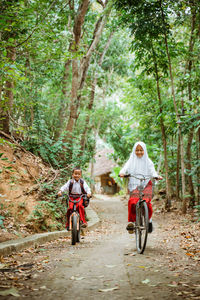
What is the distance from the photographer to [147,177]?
5.79 metres

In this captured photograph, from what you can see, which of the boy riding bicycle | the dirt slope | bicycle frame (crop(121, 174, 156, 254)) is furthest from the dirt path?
the boy riding bicycle

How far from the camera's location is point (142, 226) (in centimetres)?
541

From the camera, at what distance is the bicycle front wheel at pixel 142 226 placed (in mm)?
5090

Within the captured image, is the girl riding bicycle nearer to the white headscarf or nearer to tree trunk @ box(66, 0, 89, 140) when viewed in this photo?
the white headscarf

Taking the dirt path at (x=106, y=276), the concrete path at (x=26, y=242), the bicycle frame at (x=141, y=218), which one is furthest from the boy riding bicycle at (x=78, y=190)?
the dirt path at (x=106, y=276)

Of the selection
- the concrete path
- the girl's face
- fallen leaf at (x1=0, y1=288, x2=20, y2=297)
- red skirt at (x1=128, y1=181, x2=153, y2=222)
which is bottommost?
the concrete path

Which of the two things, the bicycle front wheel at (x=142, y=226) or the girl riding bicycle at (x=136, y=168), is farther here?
the girl riding bicycle at (x=136, y=168)

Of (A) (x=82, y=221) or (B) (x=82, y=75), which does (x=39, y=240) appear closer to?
(A) (x=82, y=221)

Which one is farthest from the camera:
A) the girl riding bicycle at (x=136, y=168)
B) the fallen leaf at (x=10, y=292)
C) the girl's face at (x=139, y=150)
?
the girl's face at (x=139, y=150)

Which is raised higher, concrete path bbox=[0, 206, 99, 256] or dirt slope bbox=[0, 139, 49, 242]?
dirt slope bbox=[0, 139, 49, 242]

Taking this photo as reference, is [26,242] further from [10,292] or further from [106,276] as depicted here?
[10,292]

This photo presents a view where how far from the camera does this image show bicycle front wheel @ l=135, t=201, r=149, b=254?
509 centimetres

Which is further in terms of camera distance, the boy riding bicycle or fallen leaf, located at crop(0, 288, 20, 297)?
the boy riding bicycle

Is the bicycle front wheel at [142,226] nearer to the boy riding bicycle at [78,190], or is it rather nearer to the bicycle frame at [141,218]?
the bicycle frame at [141,218]
